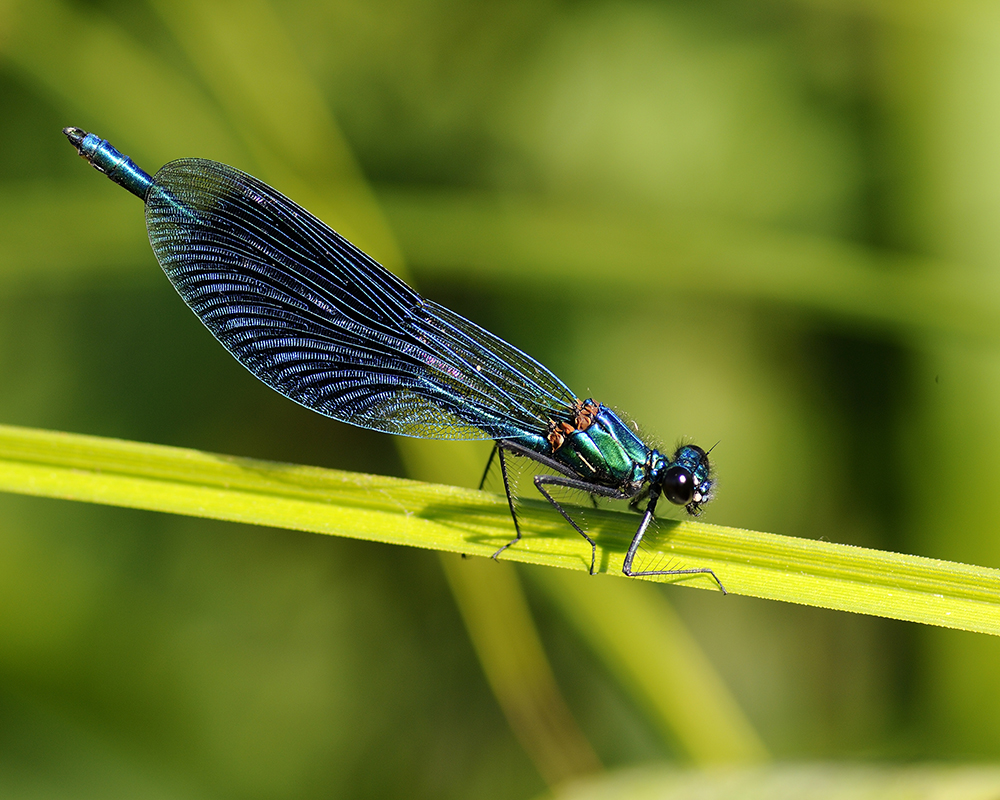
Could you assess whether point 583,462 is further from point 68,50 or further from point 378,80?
point 68,50

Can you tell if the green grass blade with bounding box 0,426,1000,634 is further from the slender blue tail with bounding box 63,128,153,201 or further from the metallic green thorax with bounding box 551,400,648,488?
the slender blue tail with bounding box 63,128,153,201

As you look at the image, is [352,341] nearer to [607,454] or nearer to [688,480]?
[607,454]

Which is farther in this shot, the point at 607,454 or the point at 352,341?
the point at 352,341

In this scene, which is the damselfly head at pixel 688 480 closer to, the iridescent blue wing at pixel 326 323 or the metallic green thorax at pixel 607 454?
the metallic green thorax at pixel 607 454

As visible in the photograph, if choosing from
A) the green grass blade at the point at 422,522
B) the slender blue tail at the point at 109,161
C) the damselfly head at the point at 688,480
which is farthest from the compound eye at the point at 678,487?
the slender blue tail at the point at 109,161

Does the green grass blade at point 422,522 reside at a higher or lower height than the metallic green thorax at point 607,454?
lower

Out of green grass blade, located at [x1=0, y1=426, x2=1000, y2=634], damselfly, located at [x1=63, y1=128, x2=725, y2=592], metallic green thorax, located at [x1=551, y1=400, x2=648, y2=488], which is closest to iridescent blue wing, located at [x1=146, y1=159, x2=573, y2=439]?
damselfly, located at [x1=63, y1=128, x2=725, y2=592]

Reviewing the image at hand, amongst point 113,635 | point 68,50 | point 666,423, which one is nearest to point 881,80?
point 666,423

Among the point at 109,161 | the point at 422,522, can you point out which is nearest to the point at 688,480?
the point at 422,522

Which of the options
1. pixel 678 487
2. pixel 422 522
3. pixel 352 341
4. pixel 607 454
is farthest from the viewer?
pixel 352 341
